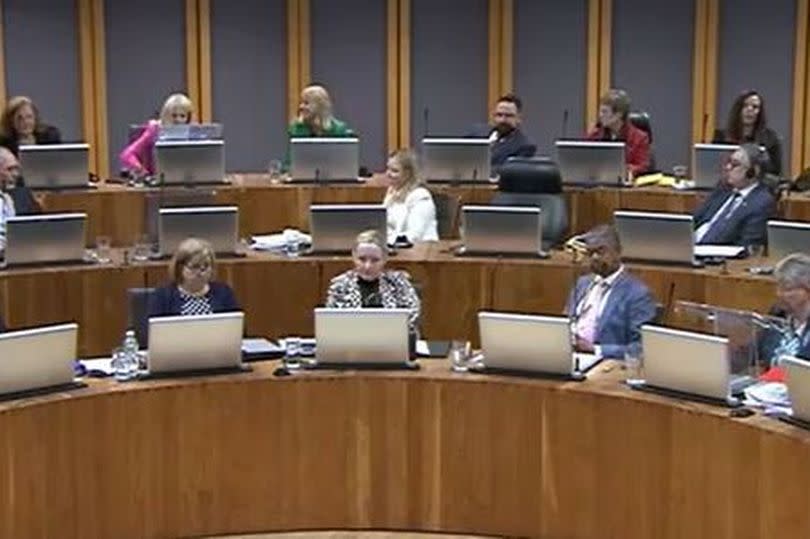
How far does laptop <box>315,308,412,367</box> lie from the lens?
16.5 feet

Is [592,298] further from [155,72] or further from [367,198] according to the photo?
[155,72]

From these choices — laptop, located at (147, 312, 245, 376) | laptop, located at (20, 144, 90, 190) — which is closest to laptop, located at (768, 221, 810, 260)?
laptop, located at (147, 312, 245, 376)

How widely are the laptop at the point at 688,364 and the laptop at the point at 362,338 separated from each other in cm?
81

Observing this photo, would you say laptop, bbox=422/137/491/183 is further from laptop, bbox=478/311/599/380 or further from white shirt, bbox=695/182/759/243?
laptop, bbox=478/311/599/380

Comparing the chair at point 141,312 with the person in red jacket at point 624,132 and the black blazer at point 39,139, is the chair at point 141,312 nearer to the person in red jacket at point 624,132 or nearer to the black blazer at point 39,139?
the black blazer at point 39,139

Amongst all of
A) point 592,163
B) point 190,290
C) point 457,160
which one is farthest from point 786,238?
point 190,290

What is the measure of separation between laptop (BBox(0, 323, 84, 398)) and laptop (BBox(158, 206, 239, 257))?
206 cm

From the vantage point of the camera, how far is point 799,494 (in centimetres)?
427

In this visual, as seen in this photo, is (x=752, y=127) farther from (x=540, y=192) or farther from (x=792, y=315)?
(x=792, y=315)

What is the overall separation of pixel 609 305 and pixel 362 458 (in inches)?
46.4

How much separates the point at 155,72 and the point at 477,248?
4465 millimetres

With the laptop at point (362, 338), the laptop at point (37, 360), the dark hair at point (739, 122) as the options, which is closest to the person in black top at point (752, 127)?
the dark hair at point (739, 122)

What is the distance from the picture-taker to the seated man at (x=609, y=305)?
568 centimetres

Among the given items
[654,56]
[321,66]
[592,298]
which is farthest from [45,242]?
[654,56]
